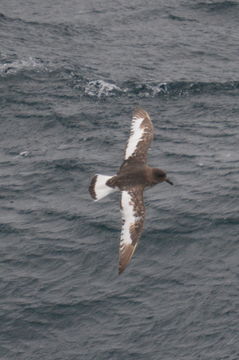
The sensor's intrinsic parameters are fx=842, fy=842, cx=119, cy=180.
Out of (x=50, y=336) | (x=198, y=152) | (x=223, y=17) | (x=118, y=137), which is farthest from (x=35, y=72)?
(x=50, y=336)

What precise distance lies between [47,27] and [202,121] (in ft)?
36.9

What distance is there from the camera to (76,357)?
69.3 feet

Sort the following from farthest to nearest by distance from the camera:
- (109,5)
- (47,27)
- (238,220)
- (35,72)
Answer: (109,5)
(47,27)
(35,72)
(238,220)

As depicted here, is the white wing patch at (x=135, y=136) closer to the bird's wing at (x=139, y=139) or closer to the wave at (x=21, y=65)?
the bird's wing at (x=139, y=139)

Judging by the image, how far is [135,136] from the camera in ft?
76.5

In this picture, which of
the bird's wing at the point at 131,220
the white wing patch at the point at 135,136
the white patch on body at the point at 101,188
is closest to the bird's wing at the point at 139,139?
the white wing patch at the point at 135,136

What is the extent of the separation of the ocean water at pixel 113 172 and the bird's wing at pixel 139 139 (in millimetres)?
3215

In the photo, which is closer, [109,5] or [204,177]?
[204,177]

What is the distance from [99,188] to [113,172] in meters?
7.19

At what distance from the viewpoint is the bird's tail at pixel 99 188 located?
20.7 m

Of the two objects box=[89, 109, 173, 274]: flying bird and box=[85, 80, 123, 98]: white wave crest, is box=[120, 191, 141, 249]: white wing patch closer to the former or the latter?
box=[89, 109, 173, 274]: flying bird

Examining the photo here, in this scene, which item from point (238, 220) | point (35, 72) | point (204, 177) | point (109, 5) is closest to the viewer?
point (238, 220)

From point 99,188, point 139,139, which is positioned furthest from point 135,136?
point 99,188

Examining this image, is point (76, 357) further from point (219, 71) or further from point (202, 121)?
point (219, 71)
